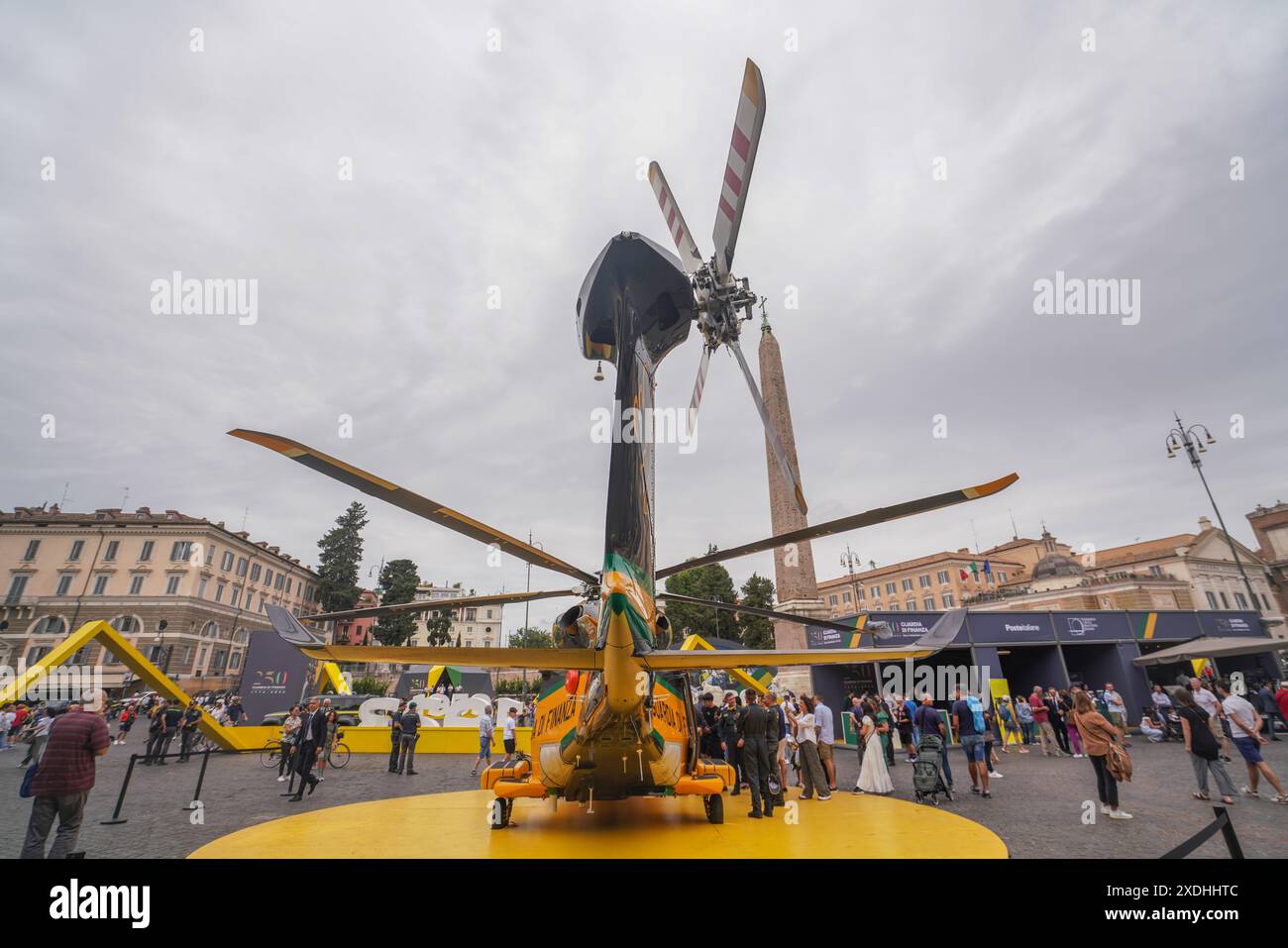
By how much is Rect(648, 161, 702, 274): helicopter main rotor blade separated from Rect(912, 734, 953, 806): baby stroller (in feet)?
31.6

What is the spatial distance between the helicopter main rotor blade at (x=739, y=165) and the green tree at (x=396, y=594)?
56.5 meters

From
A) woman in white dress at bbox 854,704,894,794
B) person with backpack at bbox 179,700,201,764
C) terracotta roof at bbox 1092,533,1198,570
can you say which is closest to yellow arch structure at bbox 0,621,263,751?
person with backpack at bbox 179,700,201,764

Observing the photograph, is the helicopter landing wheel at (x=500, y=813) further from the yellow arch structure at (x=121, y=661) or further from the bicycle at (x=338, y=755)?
the bicycle at (x=338, y=755)

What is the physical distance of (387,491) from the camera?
4371mm

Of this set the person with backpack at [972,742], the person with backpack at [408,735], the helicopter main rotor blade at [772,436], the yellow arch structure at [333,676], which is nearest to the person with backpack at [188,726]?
the yellow arch structure at [333,676]

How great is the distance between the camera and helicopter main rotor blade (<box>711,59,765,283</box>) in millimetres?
5320

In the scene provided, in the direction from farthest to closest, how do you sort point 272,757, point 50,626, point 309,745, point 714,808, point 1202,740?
point 50,626 → point 272,757 → point 309,745 → point 1202,740 → point 714,808

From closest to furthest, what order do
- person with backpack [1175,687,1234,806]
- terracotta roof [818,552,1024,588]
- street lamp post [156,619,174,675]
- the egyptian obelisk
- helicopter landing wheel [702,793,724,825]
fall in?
helicopter landing wheel [702,793,724,825], person with backpack [1175,687,1234,806], the egyptian obelisk, street lamp post [156,619,174,675], terracotta roof [818,552,1024,588]

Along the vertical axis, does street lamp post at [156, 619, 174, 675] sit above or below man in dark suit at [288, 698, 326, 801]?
below

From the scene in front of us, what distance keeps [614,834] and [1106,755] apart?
7.56 m

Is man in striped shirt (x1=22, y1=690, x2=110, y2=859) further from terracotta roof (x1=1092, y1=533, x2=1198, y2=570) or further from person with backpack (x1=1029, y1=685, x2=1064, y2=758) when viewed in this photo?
terracotta roof (x1=1092, y1=533, x2=1198, y2=570)

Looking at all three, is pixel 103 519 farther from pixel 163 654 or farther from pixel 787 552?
pixel 787 552

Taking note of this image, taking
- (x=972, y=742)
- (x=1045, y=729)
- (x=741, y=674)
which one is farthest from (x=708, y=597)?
(x=972, y=742)

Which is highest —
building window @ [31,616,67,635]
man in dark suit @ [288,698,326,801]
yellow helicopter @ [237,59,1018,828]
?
yellow helicopter @ [237,59,1018,828]
